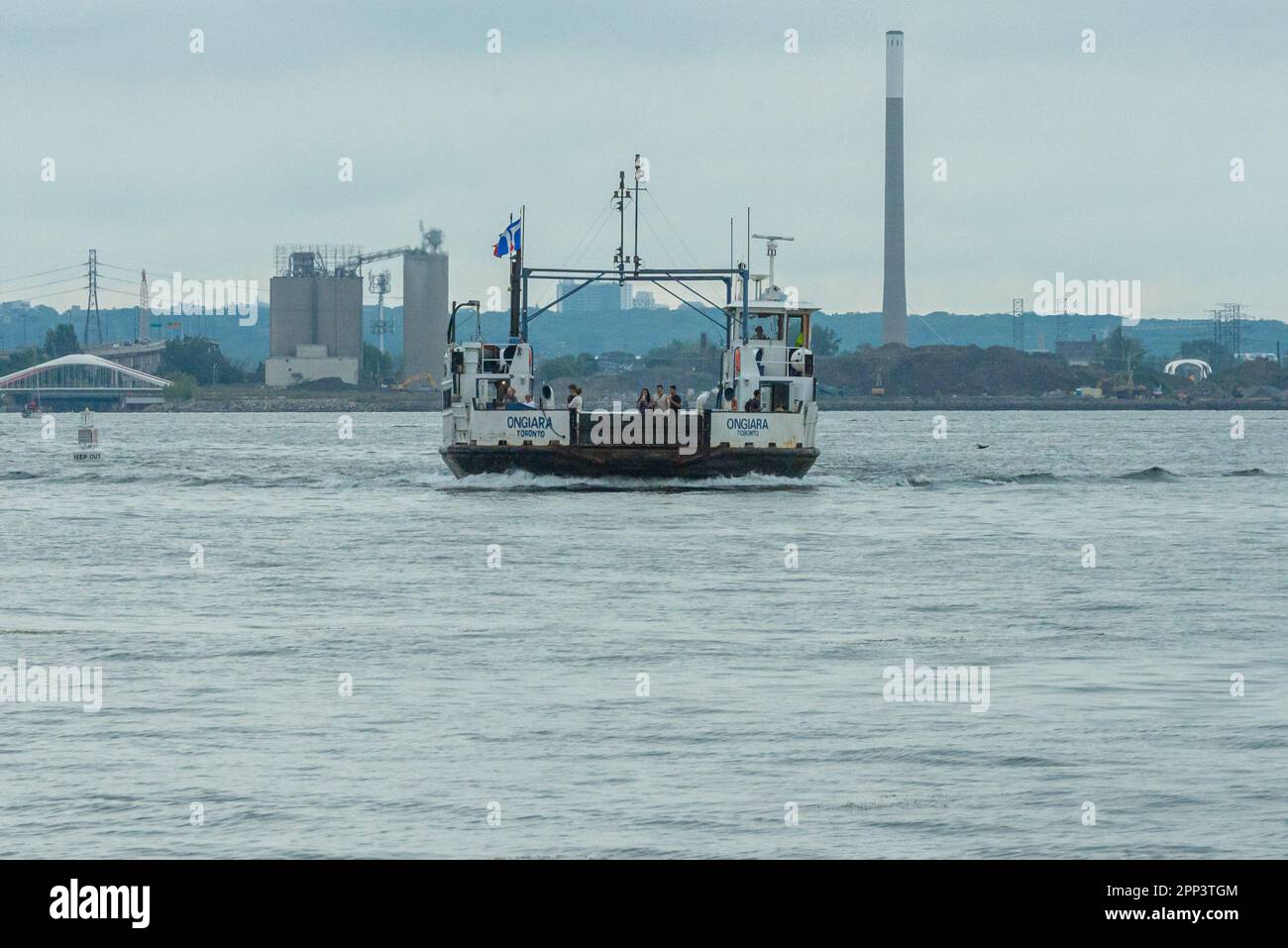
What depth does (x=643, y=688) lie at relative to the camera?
18.8 meters

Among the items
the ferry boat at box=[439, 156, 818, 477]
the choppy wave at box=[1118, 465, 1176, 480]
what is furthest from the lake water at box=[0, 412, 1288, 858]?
the choppy wave at box=[1118, 465, 1176, 480]

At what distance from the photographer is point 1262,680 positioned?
1934 cm

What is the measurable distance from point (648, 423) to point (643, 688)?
34.8 metres

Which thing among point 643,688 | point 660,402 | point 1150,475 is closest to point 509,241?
point 660,402

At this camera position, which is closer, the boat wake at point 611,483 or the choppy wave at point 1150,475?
the boat wake at point 611,483

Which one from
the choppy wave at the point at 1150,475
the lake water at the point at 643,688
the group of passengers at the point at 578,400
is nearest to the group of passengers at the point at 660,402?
the group of passengers at the point at 578,400

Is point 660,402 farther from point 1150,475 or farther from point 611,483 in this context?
point 1150,475

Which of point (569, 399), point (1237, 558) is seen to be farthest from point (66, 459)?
point (1237, 558)

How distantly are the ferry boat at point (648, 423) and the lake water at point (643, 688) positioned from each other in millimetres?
7915

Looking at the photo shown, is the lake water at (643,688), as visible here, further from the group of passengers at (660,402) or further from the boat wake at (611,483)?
the group of passengers at (660,402)

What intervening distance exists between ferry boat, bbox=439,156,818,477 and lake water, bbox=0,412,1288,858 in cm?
792

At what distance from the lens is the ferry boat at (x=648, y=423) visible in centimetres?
5269

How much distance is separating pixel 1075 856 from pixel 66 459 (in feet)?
263
